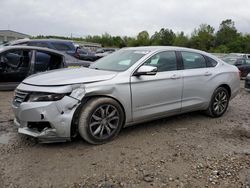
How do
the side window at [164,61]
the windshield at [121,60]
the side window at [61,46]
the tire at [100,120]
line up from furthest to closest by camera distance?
the side window at [61,46] < the side window at [164,61] < the windshield at [121,60] < the tire at [100,120]

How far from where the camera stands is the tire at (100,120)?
3879mm

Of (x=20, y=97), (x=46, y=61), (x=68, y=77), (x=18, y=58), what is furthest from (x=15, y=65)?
(x=68, y=77)

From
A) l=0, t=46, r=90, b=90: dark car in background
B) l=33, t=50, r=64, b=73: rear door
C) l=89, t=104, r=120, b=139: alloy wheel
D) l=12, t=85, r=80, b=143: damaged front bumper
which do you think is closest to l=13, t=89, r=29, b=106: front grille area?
l=12, t=85, r=80, b=143: damaged front bumper

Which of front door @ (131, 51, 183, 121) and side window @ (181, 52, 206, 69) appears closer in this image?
front door @ (131, 51, 183, 121)

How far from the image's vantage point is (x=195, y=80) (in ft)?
17.0

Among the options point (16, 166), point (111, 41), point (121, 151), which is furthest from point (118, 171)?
point (111, 41)

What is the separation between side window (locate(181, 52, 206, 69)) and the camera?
5.20 m

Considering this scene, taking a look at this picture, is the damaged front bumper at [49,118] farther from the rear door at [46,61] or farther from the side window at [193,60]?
the rear door at [46,61]

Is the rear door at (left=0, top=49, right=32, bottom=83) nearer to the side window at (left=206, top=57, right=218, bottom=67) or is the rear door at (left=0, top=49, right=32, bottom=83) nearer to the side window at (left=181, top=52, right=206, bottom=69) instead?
the side window at (left=181, top=52, right=206, bottom=69)

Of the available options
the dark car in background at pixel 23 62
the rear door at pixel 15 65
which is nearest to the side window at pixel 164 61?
the dark car in background at pixel 23 62

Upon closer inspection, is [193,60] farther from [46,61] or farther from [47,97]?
[46,61]

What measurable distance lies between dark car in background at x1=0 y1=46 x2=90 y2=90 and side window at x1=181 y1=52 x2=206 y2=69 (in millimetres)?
3988

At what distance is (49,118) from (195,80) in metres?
2.85

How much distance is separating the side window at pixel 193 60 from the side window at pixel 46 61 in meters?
4.06
